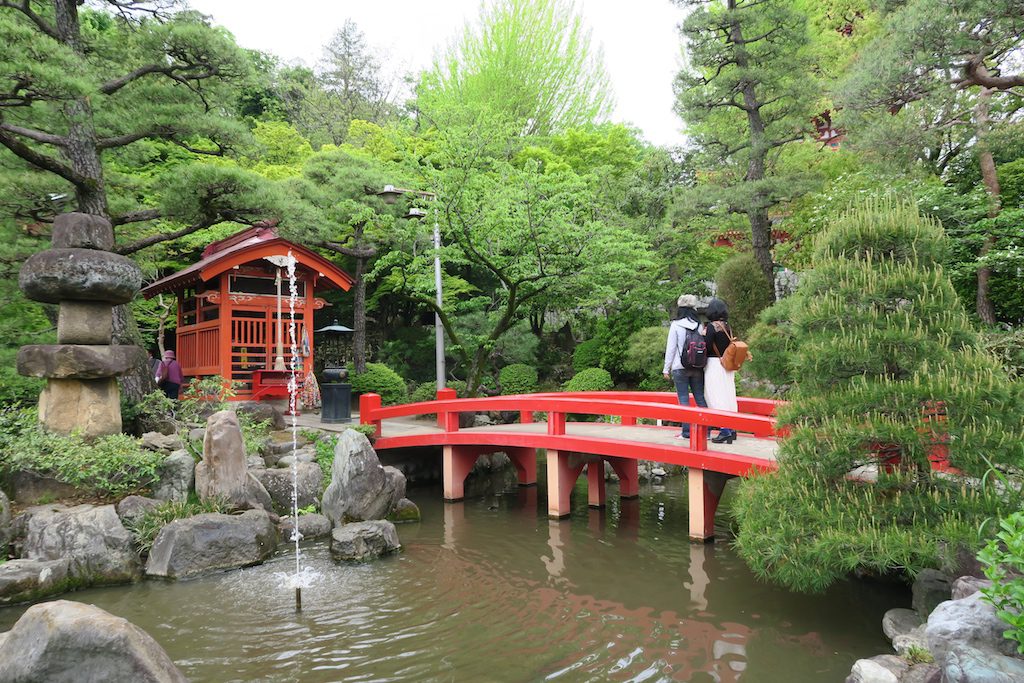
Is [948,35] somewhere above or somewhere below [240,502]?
above

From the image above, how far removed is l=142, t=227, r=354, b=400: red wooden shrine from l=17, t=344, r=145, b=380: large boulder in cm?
521

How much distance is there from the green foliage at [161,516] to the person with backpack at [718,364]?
19.6 ft

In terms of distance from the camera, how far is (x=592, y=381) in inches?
665

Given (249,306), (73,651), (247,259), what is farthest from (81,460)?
(249,306)

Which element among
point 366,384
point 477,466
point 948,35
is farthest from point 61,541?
point 948,35

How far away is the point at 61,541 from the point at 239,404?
5669mm

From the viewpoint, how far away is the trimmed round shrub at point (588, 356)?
18.6 meters

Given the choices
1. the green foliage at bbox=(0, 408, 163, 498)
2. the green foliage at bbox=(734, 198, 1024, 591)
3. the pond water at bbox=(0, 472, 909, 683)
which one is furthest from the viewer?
the green foliage at bbox=(0, 408, 163, 498)

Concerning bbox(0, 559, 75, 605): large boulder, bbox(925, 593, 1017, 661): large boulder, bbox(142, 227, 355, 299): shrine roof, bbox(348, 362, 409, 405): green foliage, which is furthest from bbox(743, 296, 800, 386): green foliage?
bbox(0, 559, 75, 605): large boulder

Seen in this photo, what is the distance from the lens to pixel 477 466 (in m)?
12.8

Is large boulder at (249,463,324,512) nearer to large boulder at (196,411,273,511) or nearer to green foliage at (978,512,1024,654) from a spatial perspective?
large boulder at (196,411,273,511)

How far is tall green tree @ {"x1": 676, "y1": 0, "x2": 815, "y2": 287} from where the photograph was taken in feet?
51.2

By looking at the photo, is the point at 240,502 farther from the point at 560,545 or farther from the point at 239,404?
the point at 239,404

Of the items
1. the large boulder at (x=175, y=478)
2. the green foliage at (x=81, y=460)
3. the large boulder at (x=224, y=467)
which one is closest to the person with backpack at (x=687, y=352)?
the large boulder at (x=224, y=467)
